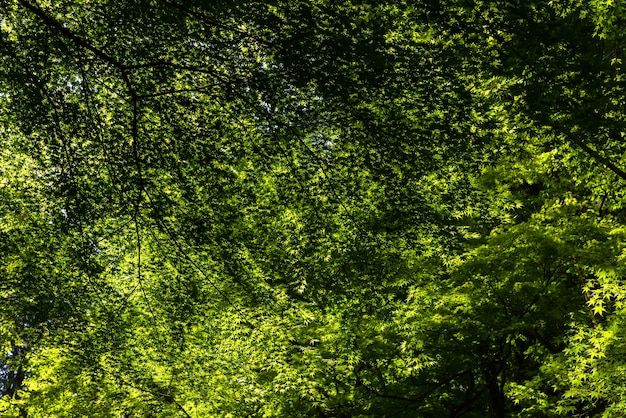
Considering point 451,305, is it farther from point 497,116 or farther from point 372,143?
point 372,143

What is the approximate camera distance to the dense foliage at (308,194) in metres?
3.97

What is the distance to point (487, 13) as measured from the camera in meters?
4.00

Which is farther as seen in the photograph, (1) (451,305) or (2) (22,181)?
(1) (451,305)

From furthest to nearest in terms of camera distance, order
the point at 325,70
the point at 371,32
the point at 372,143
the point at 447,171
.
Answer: the point at 447,171 → the point at 372,143 → the point at 371,32 → the point at 325,70

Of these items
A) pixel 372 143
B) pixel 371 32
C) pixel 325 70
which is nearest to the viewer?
pixel 325 70

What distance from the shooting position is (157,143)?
4.30 meters

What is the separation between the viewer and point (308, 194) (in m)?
5.13

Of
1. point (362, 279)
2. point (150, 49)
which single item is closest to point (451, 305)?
point (362, 279)

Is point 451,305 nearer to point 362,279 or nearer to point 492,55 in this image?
point 362,279

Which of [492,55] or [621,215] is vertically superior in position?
[621,215]

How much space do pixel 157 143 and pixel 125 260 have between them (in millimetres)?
4753

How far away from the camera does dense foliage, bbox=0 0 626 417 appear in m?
3.97

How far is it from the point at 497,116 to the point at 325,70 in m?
2.61

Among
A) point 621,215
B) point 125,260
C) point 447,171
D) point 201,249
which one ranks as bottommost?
point 201,249
